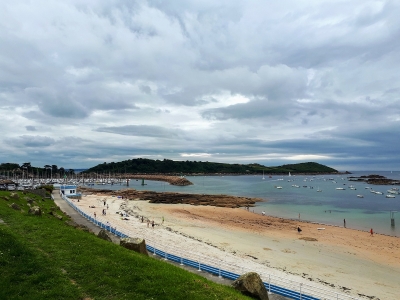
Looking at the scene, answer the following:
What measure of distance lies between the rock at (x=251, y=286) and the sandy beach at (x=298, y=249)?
6.46 m

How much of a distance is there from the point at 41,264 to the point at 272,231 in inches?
1233

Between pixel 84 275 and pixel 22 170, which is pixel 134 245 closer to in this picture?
pixel 84 275

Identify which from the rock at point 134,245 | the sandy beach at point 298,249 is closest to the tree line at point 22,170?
the sandy beach at point 298,249

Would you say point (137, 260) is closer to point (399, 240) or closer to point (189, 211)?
point (399, 240)

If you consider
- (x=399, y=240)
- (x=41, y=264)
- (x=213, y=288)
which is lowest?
(x=399, y=240)

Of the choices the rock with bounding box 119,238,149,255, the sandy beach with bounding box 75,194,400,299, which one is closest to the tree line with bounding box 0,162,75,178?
the sandy beach with bounding box 75,194,400,299

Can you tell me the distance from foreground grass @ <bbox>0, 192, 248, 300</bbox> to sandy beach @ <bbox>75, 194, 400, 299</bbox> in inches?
290

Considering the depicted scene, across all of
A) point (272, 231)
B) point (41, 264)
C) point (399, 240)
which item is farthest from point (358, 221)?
point (41, 264)

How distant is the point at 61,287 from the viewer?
934 centimetres

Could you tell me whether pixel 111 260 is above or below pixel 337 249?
above

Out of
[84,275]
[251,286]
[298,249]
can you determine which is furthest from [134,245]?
[298,249]

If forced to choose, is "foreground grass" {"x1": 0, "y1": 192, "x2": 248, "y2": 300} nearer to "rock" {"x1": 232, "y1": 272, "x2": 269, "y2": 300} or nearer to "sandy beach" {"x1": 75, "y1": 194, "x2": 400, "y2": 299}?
"rock" {"x1": 232, "y1": 272, "x2": 269, "y2": 300}

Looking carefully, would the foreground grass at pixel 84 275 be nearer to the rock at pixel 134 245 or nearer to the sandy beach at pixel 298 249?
the rock at pixel 134 245

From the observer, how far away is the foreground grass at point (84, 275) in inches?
359
